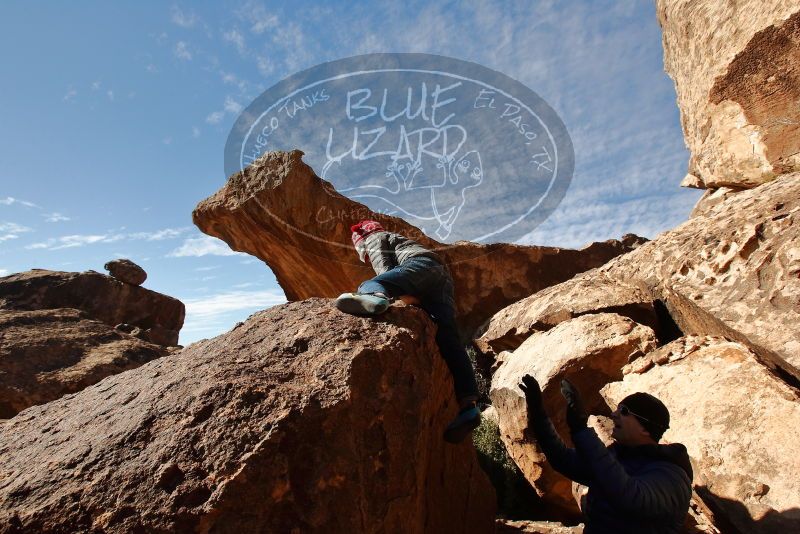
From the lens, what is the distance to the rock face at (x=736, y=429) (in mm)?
2453

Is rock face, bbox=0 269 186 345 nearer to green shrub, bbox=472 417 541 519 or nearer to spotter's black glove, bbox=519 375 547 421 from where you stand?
green shrub, bbox=472 417 541 519

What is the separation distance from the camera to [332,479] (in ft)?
5.96

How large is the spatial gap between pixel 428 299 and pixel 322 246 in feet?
22.0

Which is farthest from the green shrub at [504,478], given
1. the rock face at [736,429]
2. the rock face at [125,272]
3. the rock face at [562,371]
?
the rock face at [125,272]

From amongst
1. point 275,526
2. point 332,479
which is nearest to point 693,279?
point 332,479

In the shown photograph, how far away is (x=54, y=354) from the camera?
782 centimetres

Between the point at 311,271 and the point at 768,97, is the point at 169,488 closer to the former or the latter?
the point at 768,97

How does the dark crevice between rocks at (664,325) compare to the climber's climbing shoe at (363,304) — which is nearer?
the climber's climbing shoe at (363,304)

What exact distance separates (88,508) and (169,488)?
26 cm

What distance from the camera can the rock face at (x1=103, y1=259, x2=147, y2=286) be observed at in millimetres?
13656

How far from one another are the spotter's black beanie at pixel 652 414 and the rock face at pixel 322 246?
23.5ft

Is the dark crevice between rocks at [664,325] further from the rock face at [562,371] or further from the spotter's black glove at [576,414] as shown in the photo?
the spotter's black glove at [576,414]

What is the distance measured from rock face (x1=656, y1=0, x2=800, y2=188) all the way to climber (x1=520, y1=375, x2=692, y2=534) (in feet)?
12.2

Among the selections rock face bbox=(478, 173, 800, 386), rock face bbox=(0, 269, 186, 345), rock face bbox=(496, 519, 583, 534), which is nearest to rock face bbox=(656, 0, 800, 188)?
rock face bbox=(478, 173, 800, 386)
